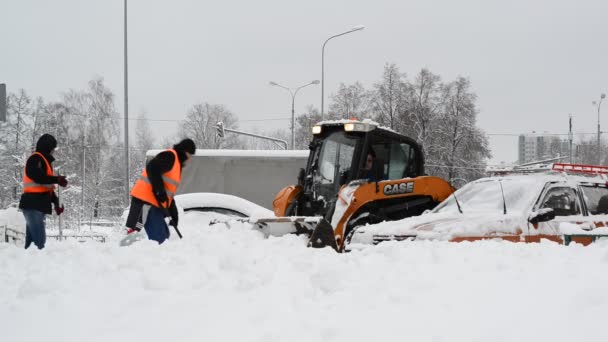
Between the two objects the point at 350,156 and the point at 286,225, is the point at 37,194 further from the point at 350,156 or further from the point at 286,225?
the point at 350,156

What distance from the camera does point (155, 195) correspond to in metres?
6.34

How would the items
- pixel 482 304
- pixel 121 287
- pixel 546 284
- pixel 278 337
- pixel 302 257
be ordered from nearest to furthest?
pixel 278 337 < pixel 482 304 < pixel 546 284 < pixel 121 287 < pixel 302 257

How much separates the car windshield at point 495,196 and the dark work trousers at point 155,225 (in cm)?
345

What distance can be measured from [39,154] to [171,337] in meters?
4.67

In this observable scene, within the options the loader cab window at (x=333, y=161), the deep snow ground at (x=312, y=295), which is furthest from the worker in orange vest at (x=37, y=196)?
the loader cab window at (x=333, y=161)

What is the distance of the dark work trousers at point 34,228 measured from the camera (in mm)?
6664

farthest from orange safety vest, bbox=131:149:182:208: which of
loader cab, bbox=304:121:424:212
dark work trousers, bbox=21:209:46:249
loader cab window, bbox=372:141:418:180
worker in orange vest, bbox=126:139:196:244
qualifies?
loader cab window, bbox=372:141:418:180

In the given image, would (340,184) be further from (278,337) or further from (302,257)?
(278,337)

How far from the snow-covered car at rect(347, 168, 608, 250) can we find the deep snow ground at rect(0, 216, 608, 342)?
3.54 ft

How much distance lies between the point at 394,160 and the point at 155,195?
14.1 ft

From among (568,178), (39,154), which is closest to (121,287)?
(39,154)

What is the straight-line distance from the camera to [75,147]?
4316cm

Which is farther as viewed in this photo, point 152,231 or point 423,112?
point 423,112

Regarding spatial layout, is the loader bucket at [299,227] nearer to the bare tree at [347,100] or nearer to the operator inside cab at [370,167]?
the operator inside cab at [370,167]
